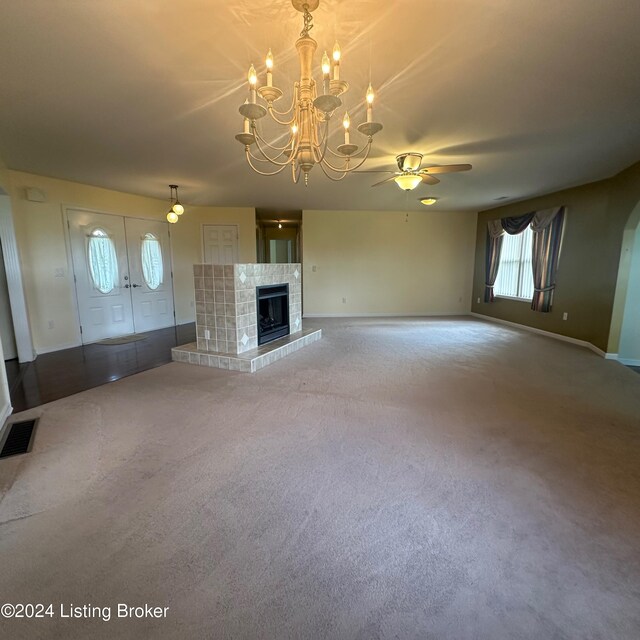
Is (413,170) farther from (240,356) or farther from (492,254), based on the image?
(492,254)

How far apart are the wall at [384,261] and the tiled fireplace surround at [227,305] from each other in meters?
3.58

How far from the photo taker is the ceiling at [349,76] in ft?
5.24

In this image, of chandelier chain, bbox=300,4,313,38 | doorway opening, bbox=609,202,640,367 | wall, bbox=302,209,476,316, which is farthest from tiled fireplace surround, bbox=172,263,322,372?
doorway opening, bbox=609,202,640,367

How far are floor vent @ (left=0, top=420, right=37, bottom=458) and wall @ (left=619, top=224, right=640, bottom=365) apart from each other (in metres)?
6.78

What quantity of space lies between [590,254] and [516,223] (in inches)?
67.3

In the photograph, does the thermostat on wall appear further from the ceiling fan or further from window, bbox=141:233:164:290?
the ceiling fan

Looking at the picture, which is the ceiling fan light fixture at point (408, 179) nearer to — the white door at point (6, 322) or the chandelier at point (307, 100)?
the chandelier at point (307, 100)

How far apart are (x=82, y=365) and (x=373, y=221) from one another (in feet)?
21.3

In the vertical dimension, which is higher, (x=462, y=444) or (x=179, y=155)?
(x=179, y=155)

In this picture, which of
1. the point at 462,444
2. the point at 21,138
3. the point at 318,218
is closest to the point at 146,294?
the point at 21,138

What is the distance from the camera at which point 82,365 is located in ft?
13.6

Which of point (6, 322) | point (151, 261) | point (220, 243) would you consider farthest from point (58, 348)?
point (220, 243)

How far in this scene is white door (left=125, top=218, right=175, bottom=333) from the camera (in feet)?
19.3

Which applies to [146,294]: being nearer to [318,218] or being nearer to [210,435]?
[318,218]
